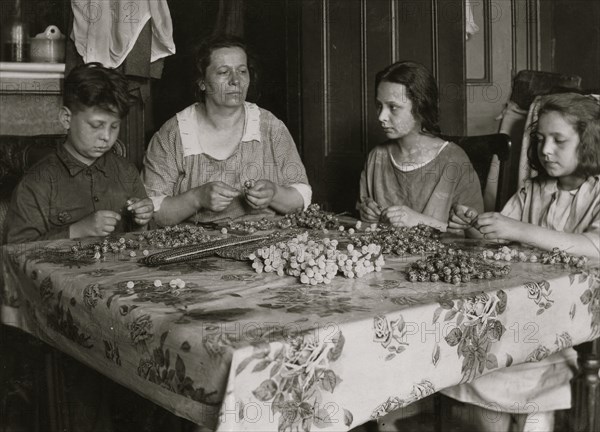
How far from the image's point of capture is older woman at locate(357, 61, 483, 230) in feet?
7.95

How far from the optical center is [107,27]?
3.04 m

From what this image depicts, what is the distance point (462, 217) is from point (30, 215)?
47.5 inches

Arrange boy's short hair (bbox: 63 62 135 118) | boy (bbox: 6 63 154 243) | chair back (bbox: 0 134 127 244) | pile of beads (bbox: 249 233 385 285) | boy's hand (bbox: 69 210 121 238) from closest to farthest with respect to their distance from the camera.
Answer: pile of beads (bbox: 249 233 385 285)
boy's hand (bbox: 69 210 121 238)
boy (bbox: 6 63 154 243)
boy's short hair (bbox: 63 62 135 118)
chair back (bbox: 0 134 127 244)

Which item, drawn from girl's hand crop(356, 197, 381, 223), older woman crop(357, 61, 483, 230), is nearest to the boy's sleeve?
girl's hand crop(356, 197, 381, 223)

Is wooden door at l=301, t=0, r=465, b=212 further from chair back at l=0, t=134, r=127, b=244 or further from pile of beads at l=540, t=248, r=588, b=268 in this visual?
pile of beads at l=540, t=248, r=588, b=268

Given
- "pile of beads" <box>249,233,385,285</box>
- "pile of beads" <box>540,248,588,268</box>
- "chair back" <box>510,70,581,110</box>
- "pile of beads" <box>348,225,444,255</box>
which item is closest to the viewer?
"pile of beads" <box>249,233,385,285</box>

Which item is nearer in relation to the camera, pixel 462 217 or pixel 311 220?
pixel 462 217

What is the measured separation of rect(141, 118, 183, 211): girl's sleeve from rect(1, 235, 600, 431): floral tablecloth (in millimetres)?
963

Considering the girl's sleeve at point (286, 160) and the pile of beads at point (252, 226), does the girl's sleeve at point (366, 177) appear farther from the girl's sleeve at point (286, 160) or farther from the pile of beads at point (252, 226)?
the pile of beads at point (252, 226)

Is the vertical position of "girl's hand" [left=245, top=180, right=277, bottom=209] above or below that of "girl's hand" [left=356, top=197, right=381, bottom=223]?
above

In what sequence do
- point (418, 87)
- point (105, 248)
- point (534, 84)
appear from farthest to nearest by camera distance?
point (534, 84), point (418, 87), point (105, 248)

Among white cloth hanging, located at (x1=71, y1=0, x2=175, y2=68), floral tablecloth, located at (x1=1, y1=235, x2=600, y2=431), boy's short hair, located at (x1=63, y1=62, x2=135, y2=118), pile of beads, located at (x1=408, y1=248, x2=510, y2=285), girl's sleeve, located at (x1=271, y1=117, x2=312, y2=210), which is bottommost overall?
floral tablecloth, located at (x1=1, y1=235, x2=600, y2=431)

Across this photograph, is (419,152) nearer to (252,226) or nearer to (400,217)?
(400,217)

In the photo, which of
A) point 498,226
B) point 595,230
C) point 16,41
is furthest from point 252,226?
point 16,41
